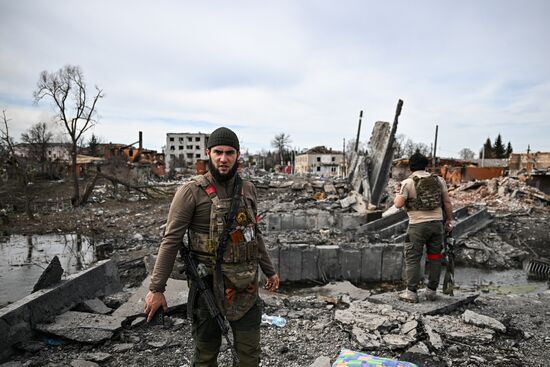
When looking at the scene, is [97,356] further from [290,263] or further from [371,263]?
[371,263]

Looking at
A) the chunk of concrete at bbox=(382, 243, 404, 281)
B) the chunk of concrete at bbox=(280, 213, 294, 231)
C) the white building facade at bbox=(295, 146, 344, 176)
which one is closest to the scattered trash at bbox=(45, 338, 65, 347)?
the chunk of concrete at bbox=(382, 243, 404, 281)

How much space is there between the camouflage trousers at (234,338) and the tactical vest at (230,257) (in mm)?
89

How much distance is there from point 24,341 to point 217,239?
2.40 m

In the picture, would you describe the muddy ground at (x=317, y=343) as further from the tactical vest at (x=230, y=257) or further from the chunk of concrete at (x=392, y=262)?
the chunk of concrete at (x=392, y=262)

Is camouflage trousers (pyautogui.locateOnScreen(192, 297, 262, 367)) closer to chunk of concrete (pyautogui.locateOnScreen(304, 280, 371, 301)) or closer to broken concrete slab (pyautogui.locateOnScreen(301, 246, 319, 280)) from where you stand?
chunk of concrete (pyautogui.locateOnScreen(304, 280, 371, 301))

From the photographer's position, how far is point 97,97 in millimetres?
17250

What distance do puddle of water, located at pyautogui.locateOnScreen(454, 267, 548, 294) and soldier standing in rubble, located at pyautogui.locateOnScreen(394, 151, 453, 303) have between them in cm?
295

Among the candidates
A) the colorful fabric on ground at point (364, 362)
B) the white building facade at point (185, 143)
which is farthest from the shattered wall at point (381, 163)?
the white building facade at point (185, 143)

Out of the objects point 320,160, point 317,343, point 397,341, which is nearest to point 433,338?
point 397,341

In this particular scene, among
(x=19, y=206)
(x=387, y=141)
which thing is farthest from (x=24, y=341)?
(x=19, y=206)

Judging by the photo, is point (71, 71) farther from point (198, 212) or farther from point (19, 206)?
point (198, 212)

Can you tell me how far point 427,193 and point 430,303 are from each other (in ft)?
4.39

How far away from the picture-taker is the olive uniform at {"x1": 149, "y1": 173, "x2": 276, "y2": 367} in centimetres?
193

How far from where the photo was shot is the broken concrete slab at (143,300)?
3.41 m
